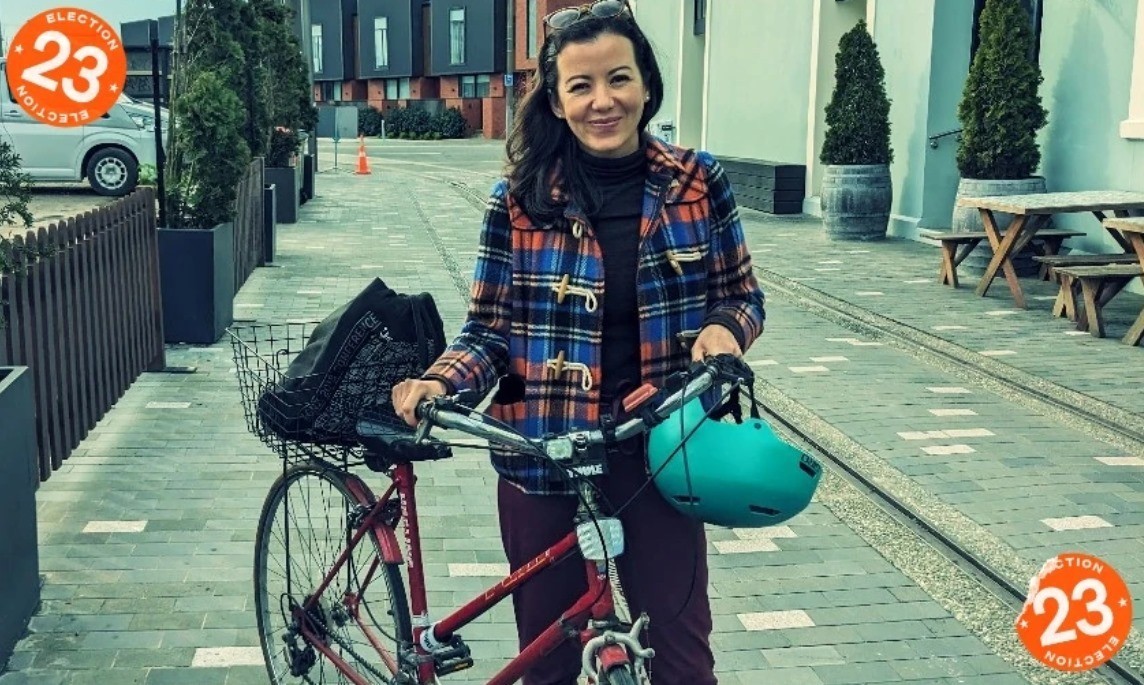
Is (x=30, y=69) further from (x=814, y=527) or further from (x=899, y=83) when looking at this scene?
(x=899, y=83)

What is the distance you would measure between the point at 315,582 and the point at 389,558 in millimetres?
572

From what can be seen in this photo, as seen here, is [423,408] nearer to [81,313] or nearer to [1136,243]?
[81,313]

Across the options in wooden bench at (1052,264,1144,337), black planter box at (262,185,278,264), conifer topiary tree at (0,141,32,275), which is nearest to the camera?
conifer topiary tree at (0,141,32,275)

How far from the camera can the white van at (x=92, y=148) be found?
60.4 ft

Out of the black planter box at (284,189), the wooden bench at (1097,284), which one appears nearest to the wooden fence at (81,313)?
the wooden bench at (1097,284)

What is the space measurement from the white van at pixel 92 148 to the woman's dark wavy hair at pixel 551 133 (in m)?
16.6

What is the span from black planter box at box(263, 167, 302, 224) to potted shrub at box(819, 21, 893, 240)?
275 inches

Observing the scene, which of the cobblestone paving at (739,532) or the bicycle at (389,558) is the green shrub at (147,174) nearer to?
the cobblestone paving at (739,532)

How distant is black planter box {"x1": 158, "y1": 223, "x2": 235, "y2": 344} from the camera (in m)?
8.80

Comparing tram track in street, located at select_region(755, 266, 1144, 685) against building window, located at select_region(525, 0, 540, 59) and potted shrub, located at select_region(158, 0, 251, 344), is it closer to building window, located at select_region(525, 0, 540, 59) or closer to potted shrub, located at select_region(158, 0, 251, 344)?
potted shrub, located at select_region(158, 0, 251, 344)

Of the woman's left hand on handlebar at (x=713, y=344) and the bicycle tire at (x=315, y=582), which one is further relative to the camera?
the bicycle tire at (x=315, y=582)

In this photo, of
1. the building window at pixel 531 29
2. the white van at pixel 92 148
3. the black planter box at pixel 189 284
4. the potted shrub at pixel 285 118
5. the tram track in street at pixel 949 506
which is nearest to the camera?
the tram track in street at pixel 949 506

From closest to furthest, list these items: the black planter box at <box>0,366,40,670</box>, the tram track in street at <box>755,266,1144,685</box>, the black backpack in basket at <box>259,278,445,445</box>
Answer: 1. the black backpack in basket at <box>259,278,445,445</box>
2. the black planter box at <box>0,366,40,670</box>
3. the tram track in street at <box>755,266,1144,685</box>

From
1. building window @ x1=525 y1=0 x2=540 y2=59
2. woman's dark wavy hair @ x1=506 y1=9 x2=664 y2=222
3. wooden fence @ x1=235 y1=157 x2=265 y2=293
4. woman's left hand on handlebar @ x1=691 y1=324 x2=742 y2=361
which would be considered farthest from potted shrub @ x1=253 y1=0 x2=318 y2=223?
building window @ x1=525 y1=0 x2=540 y2=59
